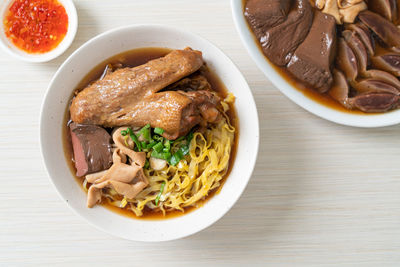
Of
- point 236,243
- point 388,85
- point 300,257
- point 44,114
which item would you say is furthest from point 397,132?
point 44,114

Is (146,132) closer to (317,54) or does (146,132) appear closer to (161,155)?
(161,155)

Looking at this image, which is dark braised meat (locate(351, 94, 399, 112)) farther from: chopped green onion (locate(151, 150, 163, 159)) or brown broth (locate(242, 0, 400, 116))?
chopped green onion (locate(151, 150, 163, 159))

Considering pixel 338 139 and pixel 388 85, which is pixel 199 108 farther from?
pixel 388 85

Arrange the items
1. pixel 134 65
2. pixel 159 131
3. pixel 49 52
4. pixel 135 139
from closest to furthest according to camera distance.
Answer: pixel 159 131 < pixel 135 139 < pixel 134 65 < pixel 49 52

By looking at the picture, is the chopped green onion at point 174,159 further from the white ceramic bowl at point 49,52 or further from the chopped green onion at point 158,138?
the white ceramic bowl at point 49,52

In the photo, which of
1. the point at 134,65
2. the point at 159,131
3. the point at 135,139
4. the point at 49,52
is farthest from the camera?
the point at 49,52

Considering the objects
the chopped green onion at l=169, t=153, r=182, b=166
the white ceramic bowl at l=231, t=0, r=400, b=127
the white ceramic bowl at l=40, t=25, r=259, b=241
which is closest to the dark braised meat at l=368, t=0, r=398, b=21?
the white ceramic bowl at l=231, t=0, r=400, b=127

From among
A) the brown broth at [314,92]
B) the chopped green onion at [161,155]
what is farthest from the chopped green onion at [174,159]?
the brown broth at [314,92]

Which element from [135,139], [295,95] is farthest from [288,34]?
[135,139]
